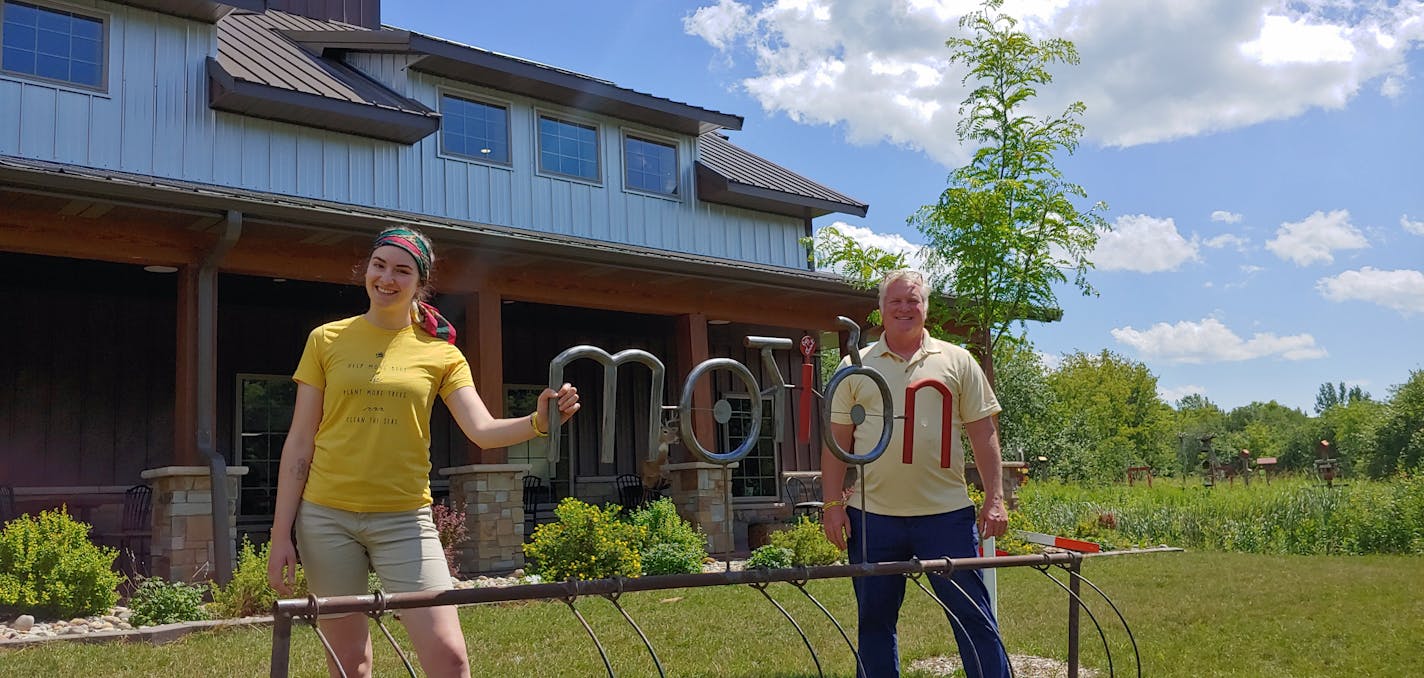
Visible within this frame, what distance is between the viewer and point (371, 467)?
2.77m

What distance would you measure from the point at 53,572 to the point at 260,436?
4.62 m

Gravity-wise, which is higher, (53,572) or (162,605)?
(53,572)

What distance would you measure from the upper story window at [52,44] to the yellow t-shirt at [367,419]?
8.23m

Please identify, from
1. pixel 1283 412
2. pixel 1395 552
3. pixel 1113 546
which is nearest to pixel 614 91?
pixel 1113 546

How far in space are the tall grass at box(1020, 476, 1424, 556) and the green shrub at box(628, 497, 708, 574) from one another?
426 centimetres

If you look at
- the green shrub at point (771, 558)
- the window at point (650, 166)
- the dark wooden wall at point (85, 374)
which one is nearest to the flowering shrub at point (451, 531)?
the green shrub at point (771, 558)

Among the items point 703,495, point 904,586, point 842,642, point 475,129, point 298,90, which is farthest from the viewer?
point 475,129

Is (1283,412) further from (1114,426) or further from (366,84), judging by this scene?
(366,84)

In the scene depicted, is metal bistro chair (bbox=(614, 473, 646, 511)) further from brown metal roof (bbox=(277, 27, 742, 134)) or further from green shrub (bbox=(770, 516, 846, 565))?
brown metal roof (bbox=(277, 27, 742, 134))

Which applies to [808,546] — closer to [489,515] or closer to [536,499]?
[489,515]

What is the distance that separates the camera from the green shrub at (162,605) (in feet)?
21.1

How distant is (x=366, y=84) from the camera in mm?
11680

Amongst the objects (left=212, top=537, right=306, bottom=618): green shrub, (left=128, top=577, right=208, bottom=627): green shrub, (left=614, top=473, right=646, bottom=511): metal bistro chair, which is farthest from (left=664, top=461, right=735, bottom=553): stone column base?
(left=128, top=577, right=208, bottom=627): green shrub

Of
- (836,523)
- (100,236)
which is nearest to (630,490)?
(100,236)
